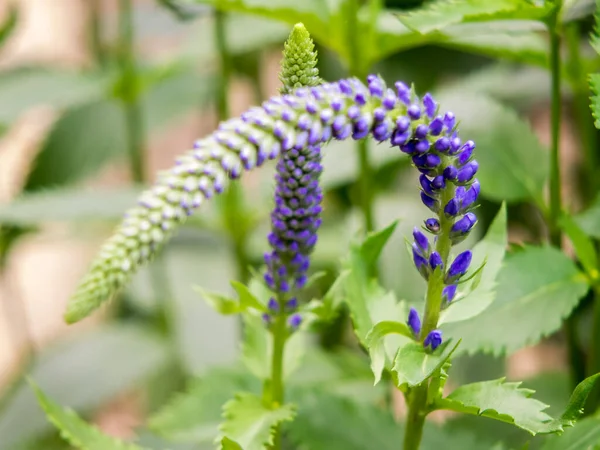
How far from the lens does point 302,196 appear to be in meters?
0.38

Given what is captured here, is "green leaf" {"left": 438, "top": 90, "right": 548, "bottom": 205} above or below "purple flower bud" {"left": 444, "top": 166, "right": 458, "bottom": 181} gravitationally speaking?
below

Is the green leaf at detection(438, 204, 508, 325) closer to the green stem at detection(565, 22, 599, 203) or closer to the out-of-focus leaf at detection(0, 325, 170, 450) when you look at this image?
the green stem at detection(565, 22, 599, 203)

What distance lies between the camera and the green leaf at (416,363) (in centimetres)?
36

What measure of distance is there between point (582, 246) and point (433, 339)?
0.20 m

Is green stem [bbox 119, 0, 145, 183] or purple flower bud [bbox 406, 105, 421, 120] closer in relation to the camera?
purple flower bud [bbox 406, 105, 421, 120]

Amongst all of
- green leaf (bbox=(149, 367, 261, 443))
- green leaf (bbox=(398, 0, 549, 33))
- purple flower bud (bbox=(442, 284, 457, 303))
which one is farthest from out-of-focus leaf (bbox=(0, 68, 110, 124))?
purple flower bud (bbox=(442, 284, 457, 303))

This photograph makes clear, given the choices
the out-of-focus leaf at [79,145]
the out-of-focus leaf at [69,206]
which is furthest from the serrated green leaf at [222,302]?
the out-of-focus leaf at [79,145]

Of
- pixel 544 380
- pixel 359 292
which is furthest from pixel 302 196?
pixel 544 380

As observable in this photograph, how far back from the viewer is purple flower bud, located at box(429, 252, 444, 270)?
36cm

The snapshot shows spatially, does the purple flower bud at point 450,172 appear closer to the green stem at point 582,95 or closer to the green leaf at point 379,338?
the green leaf at point 379,338

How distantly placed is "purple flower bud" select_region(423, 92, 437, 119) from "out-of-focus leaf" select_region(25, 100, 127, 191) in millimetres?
856

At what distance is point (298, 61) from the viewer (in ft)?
1.11

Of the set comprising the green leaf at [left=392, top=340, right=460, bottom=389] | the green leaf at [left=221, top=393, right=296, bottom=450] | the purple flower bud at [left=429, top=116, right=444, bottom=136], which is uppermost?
the purple flower bud at [left=429, top=116, right=444, bottom=136]

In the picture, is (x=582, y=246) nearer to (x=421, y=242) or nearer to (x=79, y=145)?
(x=421, y=242)
